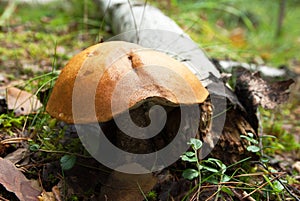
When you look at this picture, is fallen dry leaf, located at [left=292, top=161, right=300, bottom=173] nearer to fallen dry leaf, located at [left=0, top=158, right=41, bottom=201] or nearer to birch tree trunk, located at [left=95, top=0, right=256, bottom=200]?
birch tree trunk, located at [left=95, top=0, right=256, bottom=200]

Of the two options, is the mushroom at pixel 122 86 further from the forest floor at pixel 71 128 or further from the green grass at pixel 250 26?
the green grass at pixel 250 26

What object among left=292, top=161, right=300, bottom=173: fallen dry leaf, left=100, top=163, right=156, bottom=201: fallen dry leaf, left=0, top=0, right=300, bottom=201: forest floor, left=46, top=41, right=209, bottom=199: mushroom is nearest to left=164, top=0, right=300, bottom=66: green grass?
left=0, top=0, right=300, bottom=201: forest floor

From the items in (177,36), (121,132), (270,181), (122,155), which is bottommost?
(270,181)

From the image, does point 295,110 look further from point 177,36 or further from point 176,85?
point 176,85

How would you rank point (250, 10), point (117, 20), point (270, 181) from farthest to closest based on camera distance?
1. point (250, 10)
2. point (117, 20)
3. point (270, 181)

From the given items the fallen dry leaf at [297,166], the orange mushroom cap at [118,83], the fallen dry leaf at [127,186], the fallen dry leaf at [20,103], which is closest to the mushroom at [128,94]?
the orange mushroom cap at [118,83]

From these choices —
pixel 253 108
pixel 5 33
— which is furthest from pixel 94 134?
pixel 5 33
